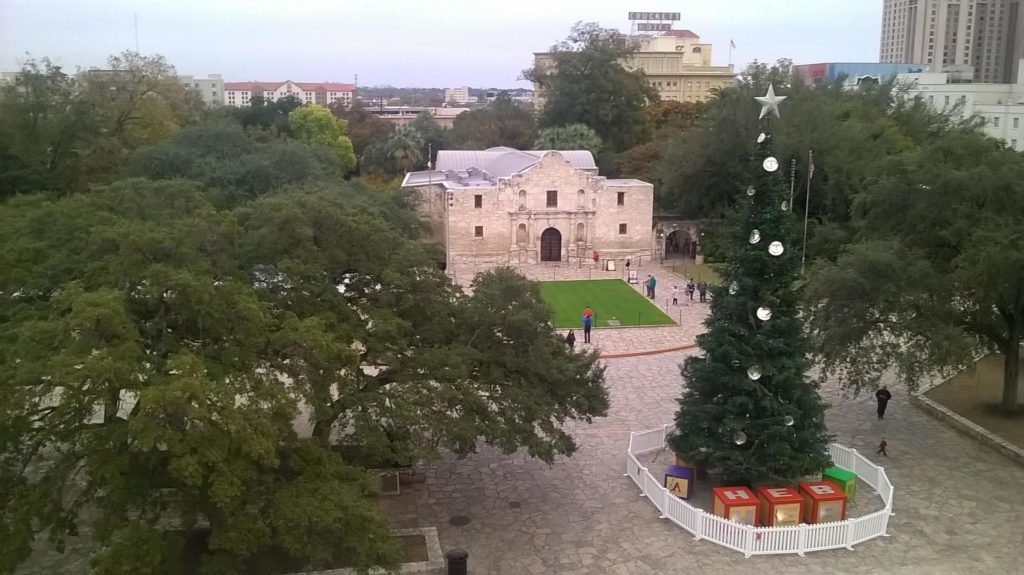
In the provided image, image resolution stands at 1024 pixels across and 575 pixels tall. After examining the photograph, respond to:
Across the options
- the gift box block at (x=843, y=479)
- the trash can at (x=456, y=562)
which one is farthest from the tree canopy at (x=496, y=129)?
the trash can at (x=456, y=562)

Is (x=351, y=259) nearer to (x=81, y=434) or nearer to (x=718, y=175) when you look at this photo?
(x=81, y=434)

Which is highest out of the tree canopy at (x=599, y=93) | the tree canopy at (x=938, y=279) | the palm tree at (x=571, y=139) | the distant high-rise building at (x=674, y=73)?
the distant high-rise building at (x=674, y=73)

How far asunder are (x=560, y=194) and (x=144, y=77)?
2665 centimetres

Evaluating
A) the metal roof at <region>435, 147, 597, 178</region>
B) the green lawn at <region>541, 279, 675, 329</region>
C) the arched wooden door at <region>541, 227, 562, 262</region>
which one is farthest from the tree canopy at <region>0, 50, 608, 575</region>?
the metal roof at <region>435, 147, 597, 178</region>

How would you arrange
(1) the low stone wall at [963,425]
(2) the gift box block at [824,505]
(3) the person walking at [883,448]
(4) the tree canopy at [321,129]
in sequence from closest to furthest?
(2) the gift box block at [824,505], (1) the low stone wall at [963,425], (3) the person walking at [883,448], (4) the tree canopy at [321,129]

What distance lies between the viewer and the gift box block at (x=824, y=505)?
51.8 feet

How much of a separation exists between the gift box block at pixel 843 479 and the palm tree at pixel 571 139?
4715cm

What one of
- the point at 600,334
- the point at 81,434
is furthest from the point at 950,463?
the point at 81,434

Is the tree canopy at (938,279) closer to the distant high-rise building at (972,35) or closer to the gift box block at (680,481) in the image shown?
the gift box block at (680,481)

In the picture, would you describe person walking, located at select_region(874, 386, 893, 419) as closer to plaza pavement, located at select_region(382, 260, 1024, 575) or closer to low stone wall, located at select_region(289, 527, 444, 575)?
plaza pavement, located at select_region(382, 260, 1024, 575)

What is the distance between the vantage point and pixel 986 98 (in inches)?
3014

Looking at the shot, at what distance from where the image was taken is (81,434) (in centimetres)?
1184

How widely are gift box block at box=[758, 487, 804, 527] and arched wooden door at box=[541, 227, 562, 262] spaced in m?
31.2

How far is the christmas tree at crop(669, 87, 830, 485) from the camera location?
16109mm
